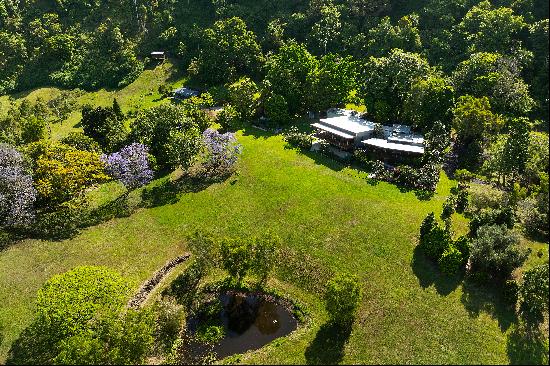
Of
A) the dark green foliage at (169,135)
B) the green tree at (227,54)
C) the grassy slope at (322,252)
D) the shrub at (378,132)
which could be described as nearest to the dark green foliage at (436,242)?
the grassy slope at (322,252)

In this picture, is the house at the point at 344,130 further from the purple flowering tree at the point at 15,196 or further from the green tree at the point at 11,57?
the green tree at the point at 11,57

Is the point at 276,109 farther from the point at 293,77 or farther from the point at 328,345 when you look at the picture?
the point at 328,345

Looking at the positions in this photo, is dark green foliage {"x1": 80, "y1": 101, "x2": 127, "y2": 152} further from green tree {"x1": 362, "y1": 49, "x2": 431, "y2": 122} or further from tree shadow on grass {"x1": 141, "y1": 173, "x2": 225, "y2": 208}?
green tree {"x1": 362, "y1": 49, "x2": 431, "y2": 122}

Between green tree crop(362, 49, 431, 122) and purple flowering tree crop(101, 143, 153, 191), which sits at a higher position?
green tree crop(362, 49, 431, 122)

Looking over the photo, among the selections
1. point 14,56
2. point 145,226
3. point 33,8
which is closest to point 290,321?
point 145,226

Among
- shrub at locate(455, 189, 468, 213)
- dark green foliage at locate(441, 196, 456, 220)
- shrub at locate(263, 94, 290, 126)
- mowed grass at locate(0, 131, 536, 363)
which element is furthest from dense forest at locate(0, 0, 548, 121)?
dark green foliage at locate(441, 196, 456, 220)

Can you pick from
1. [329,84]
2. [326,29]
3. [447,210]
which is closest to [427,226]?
[447,210]
